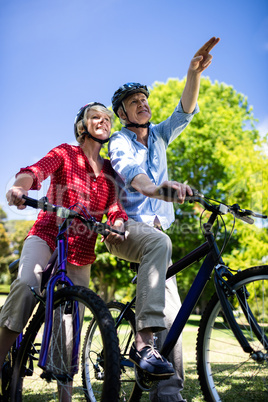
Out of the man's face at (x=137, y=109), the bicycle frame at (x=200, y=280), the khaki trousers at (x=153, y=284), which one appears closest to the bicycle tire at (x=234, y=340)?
the bicycle frame at (x=200, y=280)

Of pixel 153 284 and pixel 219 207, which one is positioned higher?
pixel 219 207

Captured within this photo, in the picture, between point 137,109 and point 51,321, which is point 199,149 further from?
point 51,321

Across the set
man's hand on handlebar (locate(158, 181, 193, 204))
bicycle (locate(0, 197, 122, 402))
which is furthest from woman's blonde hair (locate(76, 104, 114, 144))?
man's hand on handlebar (locate(158, 181, 193, 204))

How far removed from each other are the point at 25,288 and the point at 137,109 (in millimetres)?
1766

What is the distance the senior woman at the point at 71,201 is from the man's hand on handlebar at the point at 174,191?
0.53 m

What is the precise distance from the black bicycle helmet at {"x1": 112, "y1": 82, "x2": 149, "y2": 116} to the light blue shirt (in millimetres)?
289

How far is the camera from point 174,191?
87.4 inches

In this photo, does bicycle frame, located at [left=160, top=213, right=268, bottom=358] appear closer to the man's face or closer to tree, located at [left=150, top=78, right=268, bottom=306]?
the man's face

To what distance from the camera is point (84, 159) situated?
314 centimetres

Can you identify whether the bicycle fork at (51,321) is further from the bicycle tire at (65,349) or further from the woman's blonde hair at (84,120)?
the woman's blonde hair at (84,120)

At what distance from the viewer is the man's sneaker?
84.4 inches

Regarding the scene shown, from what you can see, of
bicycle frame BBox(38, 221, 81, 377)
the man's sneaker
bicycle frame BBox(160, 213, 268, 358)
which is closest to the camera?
the man's sneaker

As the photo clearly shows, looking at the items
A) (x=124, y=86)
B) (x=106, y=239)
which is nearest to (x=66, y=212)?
(x=106, y=239)

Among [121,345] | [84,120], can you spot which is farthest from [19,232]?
[121,345]
